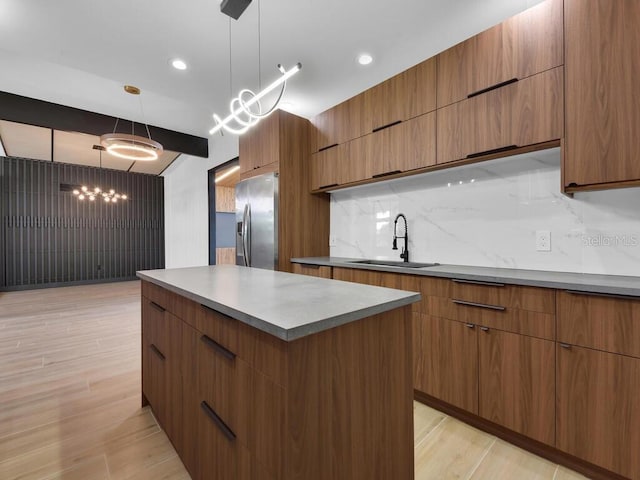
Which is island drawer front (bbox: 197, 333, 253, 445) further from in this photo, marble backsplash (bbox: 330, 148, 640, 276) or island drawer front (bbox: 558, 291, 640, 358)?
marble backsplash (bbox: 330, 148, 640, 276)

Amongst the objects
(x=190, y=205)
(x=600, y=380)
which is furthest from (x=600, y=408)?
(x=190, y=205)

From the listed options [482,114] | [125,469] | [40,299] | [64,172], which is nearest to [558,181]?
[482,114]

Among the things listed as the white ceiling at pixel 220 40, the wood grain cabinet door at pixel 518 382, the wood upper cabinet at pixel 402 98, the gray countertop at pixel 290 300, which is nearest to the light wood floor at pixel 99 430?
the wood grain cabinet door at pixel 518 382

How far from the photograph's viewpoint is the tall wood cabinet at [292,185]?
320cm

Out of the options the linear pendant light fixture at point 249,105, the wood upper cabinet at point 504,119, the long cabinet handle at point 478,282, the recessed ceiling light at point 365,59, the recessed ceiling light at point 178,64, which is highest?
the recessed ceiling light at point 365,59

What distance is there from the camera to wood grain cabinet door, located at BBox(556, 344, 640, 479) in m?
1.28

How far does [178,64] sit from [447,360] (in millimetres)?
3246

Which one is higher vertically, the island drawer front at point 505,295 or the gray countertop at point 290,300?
the gray countertop at point 290,300

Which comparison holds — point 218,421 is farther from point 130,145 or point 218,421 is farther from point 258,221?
point 130,145

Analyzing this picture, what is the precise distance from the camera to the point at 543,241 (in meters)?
1.97

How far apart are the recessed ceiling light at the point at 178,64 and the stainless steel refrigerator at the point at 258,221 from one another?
124 centimetres

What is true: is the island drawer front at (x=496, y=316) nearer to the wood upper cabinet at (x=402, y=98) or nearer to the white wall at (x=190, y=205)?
the wood upper cabinet at (x=402, y=98)

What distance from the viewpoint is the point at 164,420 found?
1665mm

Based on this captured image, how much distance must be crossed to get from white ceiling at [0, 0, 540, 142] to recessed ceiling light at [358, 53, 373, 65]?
55mm
